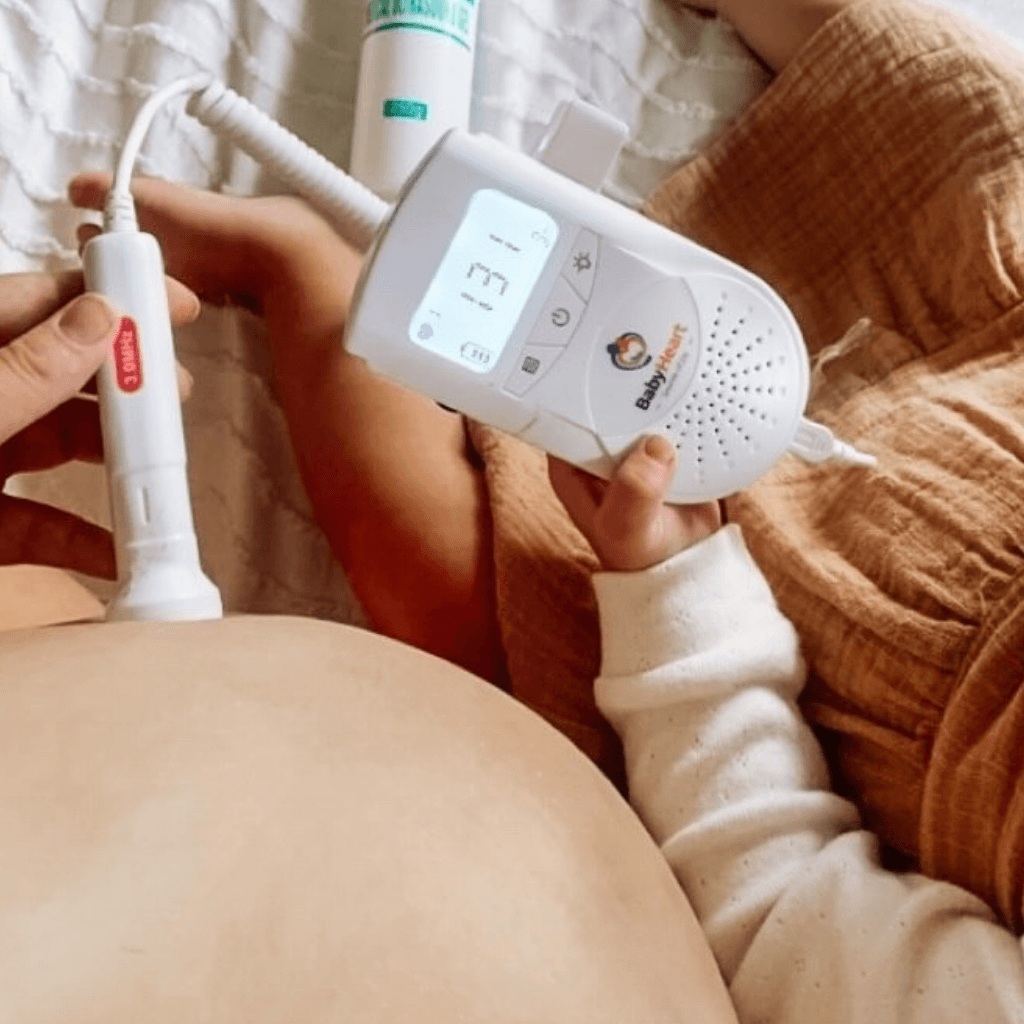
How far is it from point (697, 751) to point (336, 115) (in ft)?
1.45

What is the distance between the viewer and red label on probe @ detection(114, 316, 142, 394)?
1.76 ft

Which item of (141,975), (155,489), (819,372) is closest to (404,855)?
(141,975)

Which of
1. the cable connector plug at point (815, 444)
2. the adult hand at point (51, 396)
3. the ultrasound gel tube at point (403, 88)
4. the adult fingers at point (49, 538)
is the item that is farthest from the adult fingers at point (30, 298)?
the cable connector plug at point (815, 444)

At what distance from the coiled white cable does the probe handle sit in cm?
15

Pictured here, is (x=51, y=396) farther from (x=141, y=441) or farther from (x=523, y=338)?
(x=523, y=338)

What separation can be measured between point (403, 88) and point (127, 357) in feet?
0.92

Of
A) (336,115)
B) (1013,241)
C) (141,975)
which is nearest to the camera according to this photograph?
(141,975)

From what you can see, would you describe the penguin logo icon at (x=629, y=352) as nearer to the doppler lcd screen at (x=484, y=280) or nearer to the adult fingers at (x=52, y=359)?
the doppler lcd screen at (x=484, y=280)

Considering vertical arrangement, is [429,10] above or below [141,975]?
above

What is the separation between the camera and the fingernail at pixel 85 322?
502mm

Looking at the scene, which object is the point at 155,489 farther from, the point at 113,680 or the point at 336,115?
the point at 336,115

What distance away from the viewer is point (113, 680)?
0.48 m

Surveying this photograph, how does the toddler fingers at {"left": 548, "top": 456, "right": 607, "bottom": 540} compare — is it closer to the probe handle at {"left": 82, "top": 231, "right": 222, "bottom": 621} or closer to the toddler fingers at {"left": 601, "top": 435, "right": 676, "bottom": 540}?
the toddler fingers at {"left": 601, "top": 435, "right": 676, "bottom": 540}

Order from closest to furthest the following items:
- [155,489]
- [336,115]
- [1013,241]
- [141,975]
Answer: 1. [141,975]
2. [155,489]
3. [1013,241]
4. [336,115]
